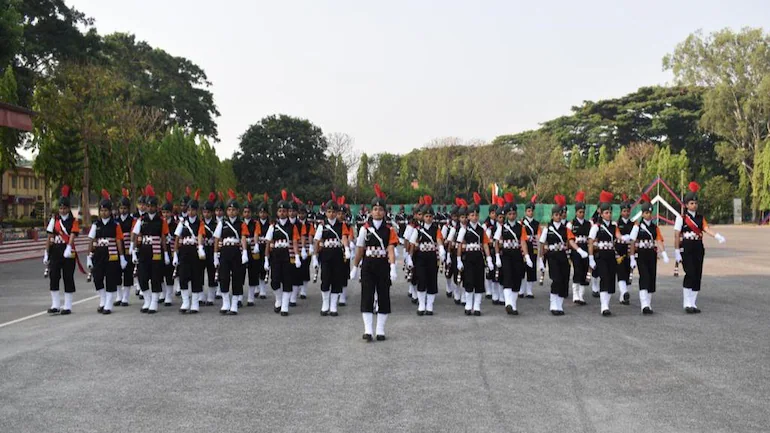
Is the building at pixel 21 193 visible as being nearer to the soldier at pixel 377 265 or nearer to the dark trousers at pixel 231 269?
the dark trousers at pixel 231 269

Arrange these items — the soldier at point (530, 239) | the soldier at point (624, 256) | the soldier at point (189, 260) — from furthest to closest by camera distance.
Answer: the soldier at point (530, 239) < the soldier at point (624, 256) < the soldier at point (189, 260)

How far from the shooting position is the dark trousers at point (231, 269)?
39.2 ft

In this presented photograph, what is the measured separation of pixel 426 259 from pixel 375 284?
9.42 ft

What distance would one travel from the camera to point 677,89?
74250mm

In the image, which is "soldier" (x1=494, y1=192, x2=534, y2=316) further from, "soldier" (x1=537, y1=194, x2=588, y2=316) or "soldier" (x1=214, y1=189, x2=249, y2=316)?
"soldier" (x1=214, y1=189, x2=249, y2=316)

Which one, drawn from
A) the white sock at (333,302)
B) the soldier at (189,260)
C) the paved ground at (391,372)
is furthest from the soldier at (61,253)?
the white sock at (333,302)

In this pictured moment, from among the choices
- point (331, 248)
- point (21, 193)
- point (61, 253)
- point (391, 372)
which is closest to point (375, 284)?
point (331, 248)

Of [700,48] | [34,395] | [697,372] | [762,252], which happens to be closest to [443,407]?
[697,372]

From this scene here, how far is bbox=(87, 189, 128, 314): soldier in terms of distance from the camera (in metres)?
11.8

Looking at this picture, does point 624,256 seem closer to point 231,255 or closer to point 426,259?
point 426,259

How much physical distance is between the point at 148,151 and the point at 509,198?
37.4 meters

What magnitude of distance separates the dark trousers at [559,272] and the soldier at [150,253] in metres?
7.25

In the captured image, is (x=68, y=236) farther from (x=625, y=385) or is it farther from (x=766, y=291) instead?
(x=766, y=291)

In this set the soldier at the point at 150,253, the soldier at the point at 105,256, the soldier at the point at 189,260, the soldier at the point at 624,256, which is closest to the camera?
the soldier at the point at 105,256
